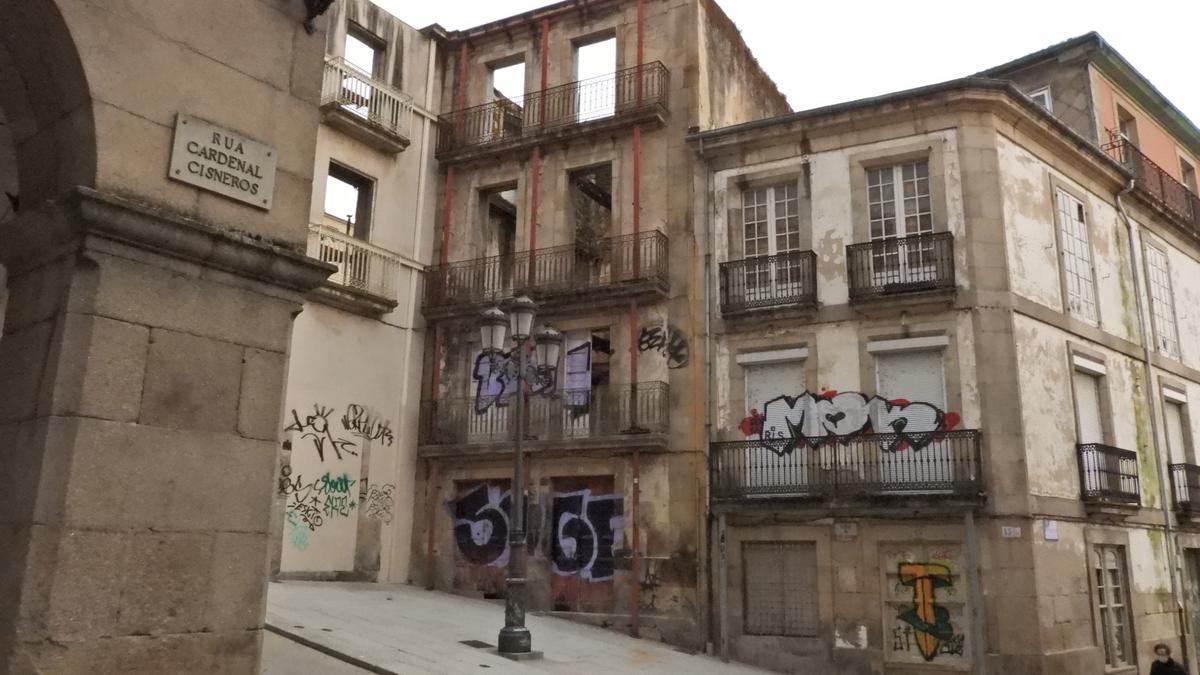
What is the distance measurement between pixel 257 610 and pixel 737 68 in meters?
17.8

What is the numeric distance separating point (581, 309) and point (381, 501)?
5.21 metres

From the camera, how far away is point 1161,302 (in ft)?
63.6

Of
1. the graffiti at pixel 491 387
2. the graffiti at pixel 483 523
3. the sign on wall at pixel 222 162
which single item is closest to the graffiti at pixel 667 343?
the graffiti at pixel 491 387

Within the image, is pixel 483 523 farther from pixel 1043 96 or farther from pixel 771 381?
pixel 1043 96

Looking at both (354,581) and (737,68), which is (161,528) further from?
(737,68)

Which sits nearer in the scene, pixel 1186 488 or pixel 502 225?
pixel 1186 488

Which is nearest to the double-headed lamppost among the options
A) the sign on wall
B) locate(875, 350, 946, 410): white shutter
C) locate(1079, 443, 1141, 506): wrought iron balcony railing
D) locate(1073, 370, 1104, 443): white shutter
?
locate(875, 350, 946, 410): white shutter

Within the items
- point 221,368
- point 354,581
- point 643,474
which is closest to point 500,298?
point 643,474

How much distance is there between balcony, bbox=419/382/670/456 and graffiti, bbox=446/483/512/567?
92 centimetres

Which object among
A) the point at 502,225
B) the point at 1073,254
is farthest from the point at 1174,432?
the point at 502,225

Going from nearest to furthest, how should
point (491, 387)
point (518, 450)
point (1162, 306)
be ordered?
point (518, 450)
point (491, 387)
point (1162, 306)

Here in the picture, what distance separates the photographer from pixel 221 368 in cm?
491

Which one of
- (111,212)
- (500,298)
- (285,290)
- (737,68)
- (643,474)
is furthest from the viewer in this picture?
(737,68)

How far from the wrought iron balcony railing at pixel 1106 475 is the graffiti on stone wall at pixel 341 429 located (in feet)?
40.0
